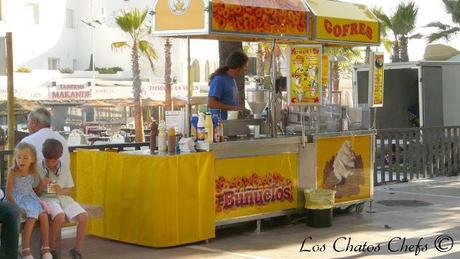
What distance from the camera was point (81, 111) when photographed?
38.8 m

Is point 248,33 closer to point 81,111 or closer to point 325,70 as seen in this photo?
point 325,70

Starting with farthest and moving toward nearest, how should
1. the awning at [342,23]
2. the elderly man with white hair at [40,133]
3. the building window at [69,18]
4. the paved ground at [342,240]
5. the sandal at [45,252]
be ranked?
the building window at [69,18]
the awning at [342,23]
the paved ground at [342,240]
the elderly man with white hair at [40,133]
the sandal at [45,252]

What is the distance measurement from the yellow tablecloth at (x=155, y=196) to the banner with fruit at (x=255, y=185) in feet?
0.80

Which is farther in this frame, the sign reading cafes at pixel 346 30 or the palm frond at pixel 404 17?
the palm frond at pixel 404 17

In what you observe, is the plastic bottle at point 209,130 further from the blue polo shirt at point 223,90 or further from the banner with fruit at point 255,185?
the blue polo shirt at point 223,90

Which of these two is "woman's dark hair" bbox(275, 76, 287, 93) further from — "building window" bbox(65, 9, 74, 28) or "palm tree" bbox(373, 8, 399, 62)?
"building window" bbox(65, 9, 74, 28)

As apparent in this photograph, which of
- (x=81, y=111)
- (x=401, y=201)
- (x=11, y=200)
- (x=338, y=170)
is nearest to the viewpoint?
(x=11, y=200)

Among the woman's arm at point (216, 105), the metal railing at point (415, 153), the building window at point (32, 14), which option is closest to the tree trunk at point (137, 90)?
the building window at point (32, 14)

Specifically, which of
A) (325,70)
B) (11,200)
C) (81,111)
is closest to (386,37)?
(81,111)

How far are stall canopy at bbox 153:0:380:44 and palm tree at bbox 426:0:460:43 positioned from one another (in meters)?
22.7

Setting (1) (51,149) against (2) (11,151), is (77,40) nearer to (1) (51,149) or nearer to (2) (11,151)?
(2) (11,151)

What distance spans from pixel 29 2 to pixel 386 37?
2037 centimetres

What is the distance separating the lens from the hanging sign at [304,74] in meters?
8.99

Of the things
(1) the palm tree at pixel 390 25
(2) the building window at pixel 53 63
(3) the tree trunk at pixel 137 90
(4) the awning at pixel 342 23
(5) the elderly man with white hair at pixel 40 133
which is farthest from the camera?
(2) the building window at pixel 53 63
